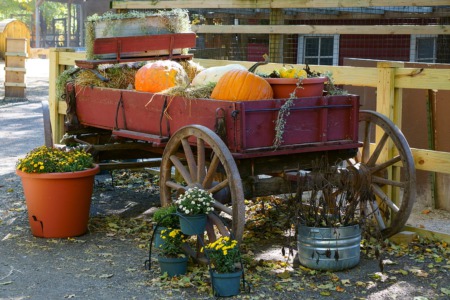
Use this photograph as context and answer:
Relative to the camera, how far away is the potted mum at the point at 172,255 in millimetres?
5625

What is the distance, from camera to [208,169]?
5.86 metres

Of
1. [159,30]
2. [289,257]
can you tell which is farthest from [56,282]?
[159,30]

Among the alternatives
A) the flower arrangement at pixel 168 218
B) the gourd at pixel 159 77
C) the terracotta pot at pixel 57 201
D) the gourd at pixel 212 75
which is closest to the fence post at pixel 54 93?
the gourd at pixel 159 77

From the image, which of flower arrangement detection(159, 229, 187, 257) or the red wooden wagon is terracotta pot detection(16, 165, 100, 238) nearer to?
the red wooden wagon

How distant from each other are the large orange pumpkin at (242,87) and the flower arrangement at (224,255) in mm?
1203

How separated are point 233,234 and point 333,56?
1000 cm

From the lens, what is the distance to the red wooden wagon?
569cm

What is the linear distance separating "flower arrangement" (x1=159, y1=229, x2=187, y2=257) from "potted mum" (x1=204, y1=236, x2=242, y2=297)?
1.36ft

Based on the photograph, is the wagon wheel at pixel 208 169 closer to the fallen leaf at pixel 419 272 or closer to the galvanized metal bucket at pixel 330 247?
the galvanized metal bucket at pixel 330 247

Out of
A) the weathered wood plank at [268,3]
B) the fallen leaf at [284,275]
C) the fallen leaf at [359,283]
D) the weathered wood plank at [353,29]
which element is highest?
the weathered wood plank at [268,3]

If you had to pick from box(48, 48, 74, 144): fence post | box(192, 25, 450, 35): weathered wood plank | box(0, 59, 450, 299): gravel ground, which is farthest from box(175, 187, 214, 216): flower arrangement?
box(192, 25, 450, 35): weathered wood plank

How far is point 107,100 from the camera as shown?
23.8 feet

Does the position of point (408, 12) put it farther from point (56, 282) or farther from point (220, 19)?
point (56, 282)

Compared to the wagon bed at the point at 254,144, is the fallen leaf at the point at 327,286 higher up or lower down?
lower down
